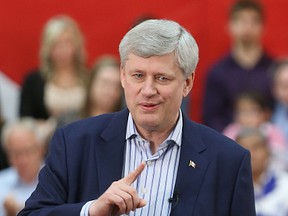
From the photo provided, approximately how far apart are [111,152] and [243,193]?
51 cm

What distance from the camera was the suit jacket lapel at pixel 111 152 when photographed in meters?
3.41

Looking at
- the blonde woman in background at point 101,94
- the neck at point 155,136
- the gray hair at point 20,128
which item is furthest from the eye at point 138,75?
the blonde woman in background at point 101,94

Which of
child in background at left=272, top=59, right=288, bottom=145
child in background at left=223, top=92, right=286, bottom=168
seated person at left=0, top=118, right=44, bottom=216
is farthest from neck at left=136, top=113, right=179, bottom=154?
child in background at left=272, top=59, right=288, bottom=145

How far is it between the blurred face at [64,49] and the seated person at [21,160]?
2.26ft

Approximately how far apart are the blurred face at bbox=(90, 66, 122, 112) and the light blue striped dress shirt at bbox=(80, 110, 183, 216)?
3206mm

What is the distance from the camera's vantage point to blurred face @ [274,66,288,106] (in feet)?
23.4

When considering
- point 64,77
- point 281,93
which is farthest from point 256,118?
point 64,77

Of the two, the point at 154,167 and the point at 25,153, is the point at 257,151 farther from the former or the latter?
the point at 154,167

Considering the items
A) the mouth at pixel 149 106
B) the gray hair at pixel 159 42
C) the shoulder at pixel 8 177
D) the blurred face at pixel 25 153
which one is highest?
the gray hair at pixel 159 42

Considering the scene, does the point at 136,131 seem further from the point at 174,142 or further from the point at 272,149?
the point at 272,149

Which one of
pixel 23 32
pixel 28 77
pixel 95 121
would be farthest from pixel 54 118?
pixel 95 121

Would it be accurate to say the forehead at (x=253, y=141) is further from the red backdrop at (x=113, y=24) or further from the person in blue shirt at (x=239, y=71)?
the red backdrop at (x=113, y=24)

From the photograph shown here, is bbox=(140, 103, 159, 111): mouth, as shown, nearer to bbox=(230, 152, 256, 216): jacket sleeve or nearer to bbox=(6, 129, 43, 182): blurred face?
bbox=(230, 152, 256, 216): jacket sleeve

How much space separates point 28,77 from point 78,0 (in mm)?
1162
